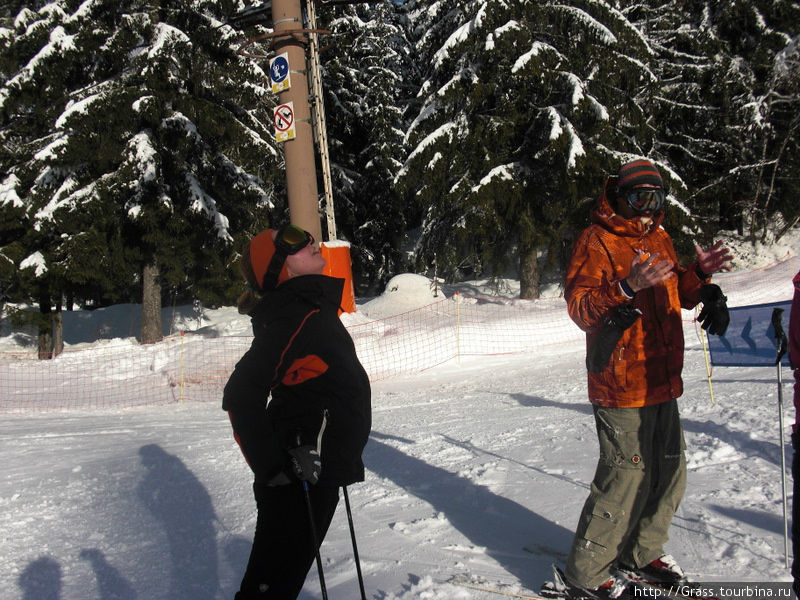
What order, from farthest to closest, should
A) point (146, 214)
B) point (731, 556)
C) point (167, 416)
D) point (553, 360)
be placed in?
point (146, 214) → point (553, 360) → point (167, 416) → point (731, 556)

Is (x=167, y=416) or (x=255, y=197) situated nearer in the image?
(x=167, y=416)

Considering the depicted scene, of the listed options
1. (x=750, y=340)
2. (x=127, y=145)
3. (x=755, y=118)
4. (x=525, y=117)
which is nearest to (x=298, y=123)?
(x=127, y=145)

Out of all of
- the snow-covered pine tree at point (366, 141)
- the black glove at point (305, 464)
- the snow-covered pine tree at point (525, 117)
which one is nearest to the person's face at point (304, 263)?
the black glove at point (305, 464)

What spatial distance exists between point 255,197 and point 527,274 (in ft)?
24.3

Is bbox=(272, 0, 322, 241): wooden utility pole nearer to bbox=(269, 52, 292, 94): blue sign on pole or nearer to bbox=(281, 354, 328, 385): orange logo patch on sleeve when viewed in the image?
bbox=(269, 52, 292, 94): blue sign on pole

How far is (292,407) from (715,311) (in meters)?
1.84

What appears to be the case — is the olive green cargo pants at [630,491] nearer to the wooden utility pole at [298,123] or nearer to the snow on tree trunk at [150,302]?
the wooden utility pole at [298,123]

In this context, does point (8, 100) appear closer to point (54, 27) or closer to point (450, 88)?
point (54, 27)

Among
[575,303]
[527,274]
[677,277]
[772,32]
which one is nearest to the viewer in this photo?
[575,303]

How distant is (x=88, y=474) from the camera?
5.44 m

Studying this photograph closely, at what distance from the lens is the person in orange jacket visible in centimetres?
273

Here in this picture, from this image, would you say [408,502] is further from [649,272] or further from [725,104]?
[725,104]

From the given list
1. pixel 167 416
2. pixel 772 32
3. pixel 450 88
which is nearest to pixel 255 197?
pixel 450 88

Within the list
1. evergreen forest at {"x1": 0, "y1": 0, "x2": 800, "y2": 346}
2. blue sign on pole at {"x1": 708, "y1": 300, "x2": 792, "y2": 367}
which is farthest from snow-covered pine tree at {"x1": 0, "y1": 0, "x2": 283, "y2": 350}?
blue sign on pole at {"x1": 708, "y1": 300, "x2": 792, "y2": 367}
